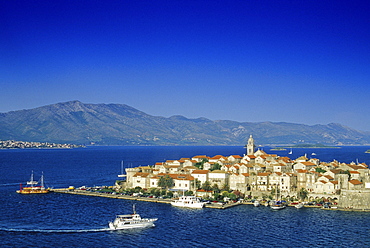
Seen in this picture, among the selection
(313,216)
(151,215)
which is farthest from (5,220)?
(313,216)

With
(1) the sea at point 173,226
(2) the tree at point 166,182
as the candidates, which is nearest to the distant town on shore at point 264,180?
(2) the tree at point 166,182

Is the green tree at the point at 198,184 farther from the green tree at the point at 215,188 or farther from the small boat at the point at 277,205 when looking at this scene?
the small boat at the point at 277,205

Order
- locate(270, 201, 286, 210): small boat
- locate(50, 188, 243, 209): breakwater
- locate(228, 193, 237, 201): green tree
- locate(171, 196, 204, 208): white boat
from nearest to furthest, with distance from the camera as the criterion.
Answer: locate(270, 201, 286, 210): small boat
locate(171, 196, 204, 208): white boat
locate(50, 188, 243, 209): breakwater
locate(228, 193, 237, 201): green tree

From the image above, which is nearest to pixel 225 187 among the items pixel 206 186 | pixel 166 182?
pixel 206 186

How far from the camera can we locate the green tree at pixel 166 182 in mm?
82500

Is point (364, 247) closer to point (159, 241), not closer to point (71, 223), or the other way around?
point (159, 241)

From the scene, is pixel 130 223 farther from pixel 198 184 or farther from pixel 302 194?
pixel 302 194

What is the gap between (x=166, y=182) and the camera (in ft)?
271

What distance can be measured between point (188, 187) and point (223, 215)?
19.9m

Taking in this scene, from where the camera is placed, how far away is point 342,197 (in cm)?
6756

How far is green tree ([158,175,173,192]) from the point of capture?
82500 mm

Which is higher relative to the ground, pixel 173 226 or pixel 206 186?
pixel 206 186

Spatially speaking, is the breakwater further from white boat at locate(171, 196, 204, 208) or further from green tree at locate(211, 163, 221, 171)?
green tree at locate(211, 163, 221, 171)

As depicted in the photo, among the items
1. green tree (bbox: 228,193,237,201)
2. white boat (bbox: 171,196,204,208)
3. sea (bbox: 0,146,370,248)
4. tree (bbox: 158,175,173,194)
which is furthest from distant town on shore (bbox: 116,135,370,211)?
white boat (bbox: 171,196,204,208)
